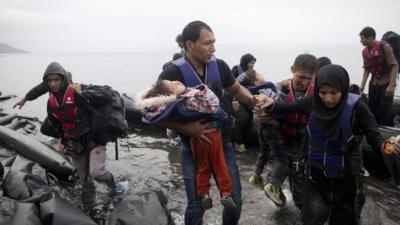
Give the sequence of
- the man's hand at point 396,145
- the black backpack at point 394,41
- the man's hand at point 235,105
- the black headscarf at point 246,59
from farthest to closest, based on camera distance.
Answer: the black headscarf at point 246,59 < the black backpack at point 394,41 < the man's hand at point 235,105 < the man's hand at point 396,145

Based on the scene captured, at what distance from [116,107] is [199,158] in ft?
6.00

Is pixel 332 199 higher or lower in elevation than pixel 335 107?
lower

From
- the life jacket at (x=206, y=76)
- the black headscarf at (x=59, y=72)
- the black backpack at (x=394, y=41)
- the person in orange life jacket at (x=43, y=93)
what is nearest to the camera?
the life jacket at (x=206, y=76)

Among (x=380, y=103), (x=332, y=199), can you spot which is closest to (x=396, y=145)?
(x=332, y=199)

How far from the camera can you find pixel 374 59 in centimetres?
650

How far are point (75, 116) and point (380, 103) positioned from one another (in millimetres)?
5532

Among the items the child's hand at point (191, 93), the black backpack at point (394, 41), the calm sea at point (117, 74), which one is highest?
the black backpack at point (394, 41)

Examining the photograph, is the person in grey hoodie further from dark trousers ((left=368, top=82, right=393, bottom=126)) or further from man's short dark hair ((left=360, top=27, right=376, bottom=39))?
dark trousers ((left=368, top=82, right=393, bottom=126))

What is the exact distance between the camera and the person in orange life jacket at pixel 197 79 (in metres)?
3.00

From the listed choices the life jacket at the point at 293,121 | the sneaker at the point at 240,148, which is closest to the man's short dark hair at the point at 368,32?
the sneaker at the point at 240,148

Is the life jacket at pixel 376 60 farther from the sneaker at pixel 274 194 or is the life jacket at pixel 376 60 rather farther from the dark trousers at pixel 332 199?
the dark trousers at pixel 332 199

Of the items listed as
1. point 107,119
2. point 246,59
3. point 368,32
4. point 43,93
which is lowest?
point 107,119

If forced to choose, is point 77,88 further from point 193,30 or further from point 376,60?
point 376,60

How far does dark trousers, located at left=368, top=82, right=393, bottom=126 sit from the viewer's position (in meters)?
6.72
